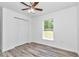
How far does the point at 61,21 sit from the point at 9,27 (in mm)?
2798

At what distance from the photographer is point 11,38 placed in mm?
4457

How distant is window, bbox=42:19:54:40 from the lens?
5.24 m

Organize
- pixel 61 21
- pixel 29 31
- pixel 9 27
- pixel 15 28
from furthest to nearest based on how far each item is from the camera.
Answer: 1. pixel 29 31
2. pixel 15 28
3. pixel 61 21
4. pixel 9 27

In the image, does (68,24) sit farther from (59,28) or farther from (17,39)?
(17,39)

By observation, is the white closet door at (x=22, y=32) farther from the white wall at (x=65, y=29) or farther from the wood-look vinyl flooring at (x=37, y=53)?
the white wall at (x=65, y=29)

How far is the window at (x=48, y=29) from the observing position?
5.24 meters

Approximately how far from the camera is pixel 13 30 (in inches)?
183

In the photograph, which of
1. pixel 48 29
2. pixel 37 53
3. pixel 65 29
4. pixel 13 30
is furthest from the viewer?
pixel 48 29

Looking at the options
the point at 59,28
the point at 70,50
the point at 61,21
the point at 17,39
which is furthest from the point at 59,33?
the point at 17,39

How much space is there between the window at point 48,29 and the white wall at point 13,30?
54.5 inches

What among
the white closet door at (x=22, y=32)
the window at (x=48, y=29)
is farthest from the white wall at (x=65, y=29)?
the white closet door at (x=22, y=32)

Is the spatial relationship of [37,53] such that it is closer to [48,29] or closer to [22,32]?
[48,29]

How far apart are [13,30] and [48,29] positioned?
86.9 inches

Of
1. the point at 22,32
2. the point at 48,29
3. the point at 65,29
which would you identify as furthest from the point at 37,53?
the point at 22,32
